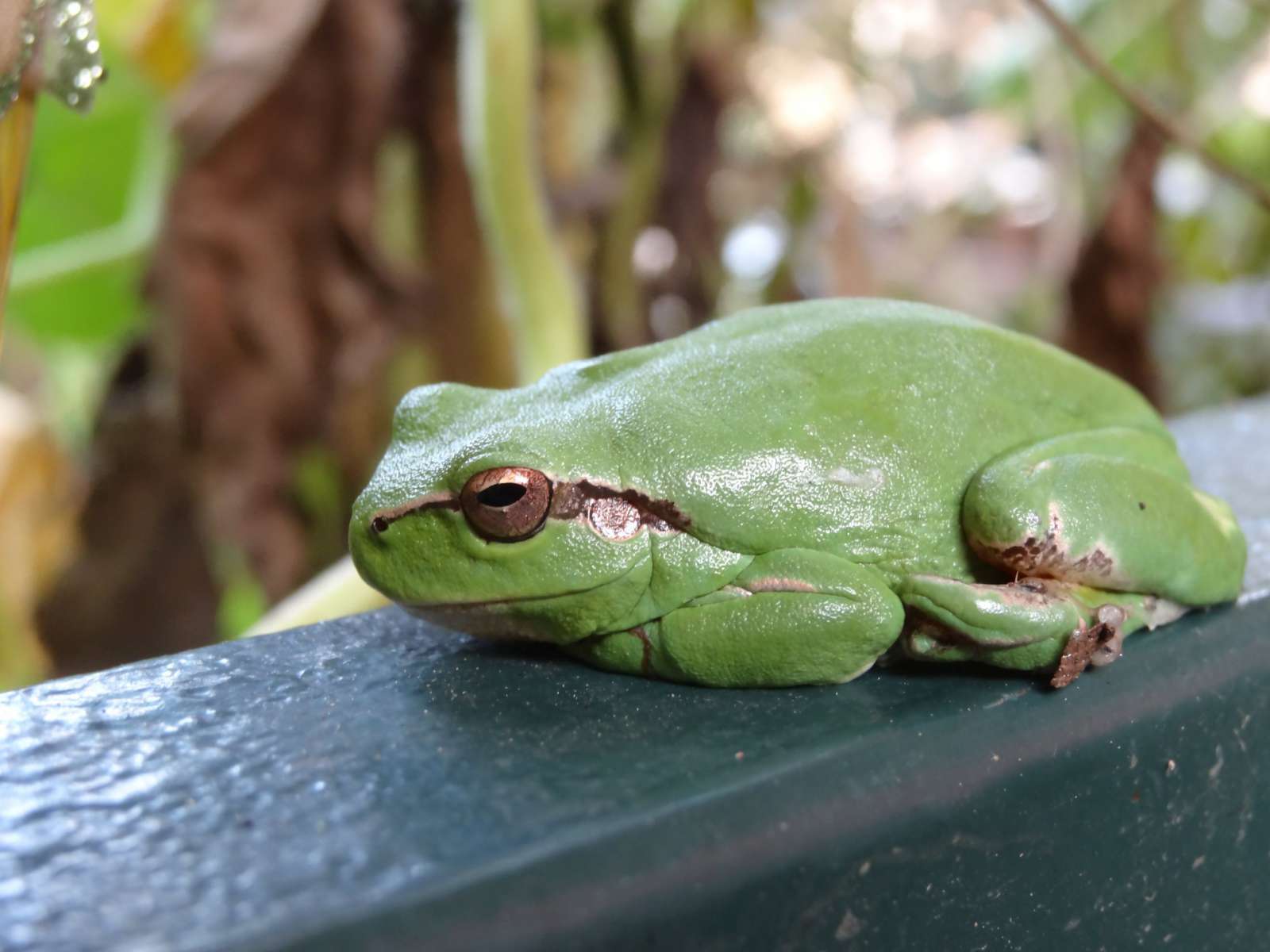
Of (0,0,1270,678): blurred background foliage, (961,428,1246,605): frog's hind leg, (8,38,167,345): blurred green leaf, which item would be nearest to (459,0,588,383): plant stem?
(0,0,1270,678): blurred background foliage

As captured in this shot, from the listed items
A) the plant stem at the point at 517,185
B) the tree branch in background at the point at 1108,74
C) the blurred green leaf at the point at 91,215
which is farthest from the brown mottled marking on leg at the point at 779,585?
the blurred green leaf at the point at 91,215

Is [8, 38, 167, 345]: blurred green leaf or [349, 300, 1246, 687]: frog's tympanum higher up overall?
[8, 38, 167, 345]: blurred green leaf

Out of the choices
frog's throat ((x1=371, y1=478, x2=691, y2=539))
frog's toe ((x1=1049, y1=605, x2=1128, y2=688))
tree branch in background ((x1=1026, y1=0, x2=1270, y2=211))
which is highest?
tree branch in background ((x1=1026, y1=0, x2=1270, y2=211))

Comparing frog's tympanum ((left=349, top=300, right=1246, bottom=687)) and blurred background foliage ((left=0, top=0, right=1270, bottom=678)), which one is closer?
A: frog's tympanum ((left=349, top=300, right=1246, bottom=687))

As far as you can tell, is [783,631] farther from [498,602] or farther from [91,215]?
[91,215]

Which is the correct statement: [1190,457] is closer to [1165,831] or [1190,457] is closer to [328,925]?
[1165,831]

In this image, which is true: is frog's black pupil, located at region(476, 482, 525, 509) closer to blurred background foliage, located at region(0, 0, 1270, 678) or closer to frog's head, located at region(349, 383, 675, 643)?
frog's head, located at region(349, 383, 675, 643)

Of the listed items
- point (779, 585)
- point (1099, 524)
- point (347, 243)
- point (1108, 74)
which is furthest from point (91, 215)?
point (1099, 524)

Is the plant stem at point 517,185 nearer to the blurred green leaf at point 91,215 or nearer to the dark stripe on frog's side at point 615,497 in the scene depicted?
the blurred green leaf at point 91,215

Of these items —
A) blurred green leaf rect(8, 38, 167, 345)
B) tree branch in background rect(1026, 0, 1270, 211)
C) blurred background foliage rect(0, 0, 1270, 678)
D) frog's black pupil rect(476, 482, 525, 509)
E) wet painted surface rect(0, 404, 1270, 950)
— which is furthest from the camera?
blurred green leaf rect(8, 38, 167, 345)
